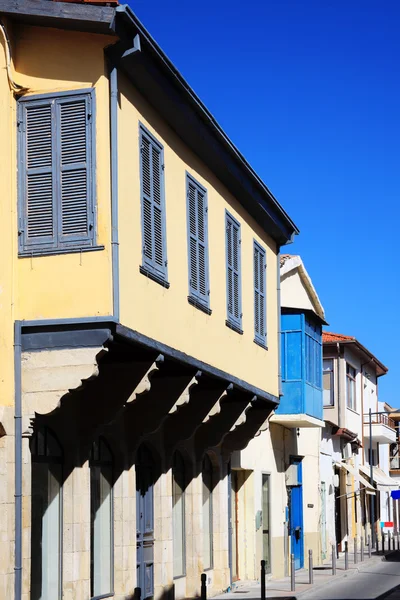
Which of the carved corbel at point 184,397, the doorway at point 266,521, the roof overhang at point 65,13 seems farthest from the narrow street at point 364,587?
the roof overhang at point 65,13

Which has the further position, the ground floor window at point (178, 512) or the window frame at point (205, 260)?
the ground floor window at point (178, 512)

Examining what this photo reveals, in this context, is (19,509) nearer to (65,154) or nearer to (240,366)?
(65,154)

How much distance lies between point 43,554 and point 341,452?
29641 millimetres

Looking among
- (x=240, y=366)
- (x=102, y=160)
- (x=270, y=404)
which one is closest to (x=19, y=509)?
(x=102, y=160)

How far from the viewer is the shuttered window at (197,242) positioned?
17.7 metres

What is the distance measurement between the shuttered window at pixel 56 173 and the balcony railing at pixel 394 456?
62.3 metres

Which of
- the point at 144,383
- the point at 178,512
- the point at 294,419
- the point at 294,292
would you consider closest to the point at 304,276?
the point at 294,292

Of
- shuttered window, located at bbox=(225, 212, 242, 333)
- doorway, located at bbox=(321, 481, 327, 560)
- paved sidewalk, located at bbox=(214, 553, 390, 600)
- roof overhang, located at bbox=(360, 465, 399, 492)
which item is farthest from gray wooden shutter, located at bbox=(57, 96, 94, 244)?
roof overhang, located at bbox=(360, 465, 399, 492)

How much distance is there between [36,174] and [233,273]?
6.88 m

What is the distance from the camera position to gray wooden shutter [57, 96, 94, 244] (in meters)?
13.9

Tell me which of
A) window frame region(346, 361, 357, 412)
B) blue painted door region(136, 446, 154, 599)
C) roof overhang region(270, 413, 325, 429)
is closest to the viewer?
blue painted door region(136, 446, 154, 599)

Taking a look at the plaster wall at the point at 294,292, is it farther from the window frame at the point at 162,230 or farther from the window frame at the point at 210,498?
the window frame at the point at 162,230

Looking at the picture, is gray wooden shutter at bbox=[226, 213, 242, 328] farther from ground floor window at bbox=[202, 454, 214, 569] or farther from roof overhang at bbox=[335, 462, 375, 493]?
roof overhang at bbox=[335, 462, 375, 493]

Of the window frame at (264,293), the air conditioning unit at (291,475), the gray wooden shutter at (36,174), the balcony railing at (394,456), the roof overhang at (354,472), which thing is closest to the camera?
the gray wooden shutter at (36,174)
